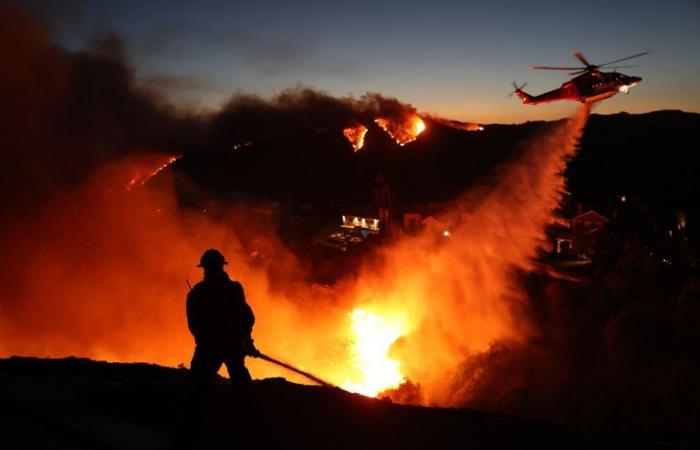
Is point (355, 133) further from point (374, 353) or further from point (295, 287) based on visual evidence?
point (295, 287)

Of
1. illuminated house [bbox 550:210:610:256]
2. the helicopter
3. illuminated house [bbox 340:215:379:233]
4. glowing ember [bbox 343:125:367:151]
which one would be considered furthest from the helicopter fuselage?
illuminated house [bbox 340:215:379:233]

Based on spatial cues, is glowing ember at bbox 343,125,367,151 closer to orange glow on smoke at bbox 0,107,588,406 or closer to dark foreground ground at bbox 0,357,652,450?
orange glow on smoke at bbox 0,107,588,406

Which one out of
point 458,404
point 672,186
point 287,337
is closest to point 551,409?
point 458,404

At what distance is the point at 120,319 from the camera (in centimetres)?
2122

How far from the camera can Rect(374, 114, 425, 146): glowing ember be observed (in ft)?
60.3

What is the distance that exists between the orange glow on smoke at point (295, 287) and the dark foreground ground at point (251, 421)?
11.9 meters

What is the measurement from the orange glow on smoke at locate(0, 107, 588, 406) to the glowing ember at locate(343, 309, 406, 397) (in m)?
0.09

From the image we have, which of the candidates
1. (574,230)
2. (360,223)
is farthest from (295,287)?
(574,230)

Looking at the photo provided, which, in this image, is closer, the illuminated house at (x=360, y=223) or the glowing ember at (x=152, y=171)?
the glowing ember at (x=152, y=171)

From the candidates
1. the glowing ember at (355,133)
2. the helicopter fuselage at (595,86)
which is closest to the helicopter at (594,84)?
the helicopter fuselage at (595,86)

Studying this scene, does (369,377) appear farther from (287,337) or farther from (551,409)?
(551,409)

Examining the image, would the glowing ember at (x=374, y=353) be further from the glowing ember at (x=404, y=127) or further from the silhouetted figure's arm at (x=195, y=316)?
the silhouetted figure's arm at (x=195, y=316)

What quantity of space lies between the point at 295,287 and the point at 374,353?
28.1 feet

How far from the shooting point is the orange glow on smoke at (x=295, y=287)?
62.3ft
